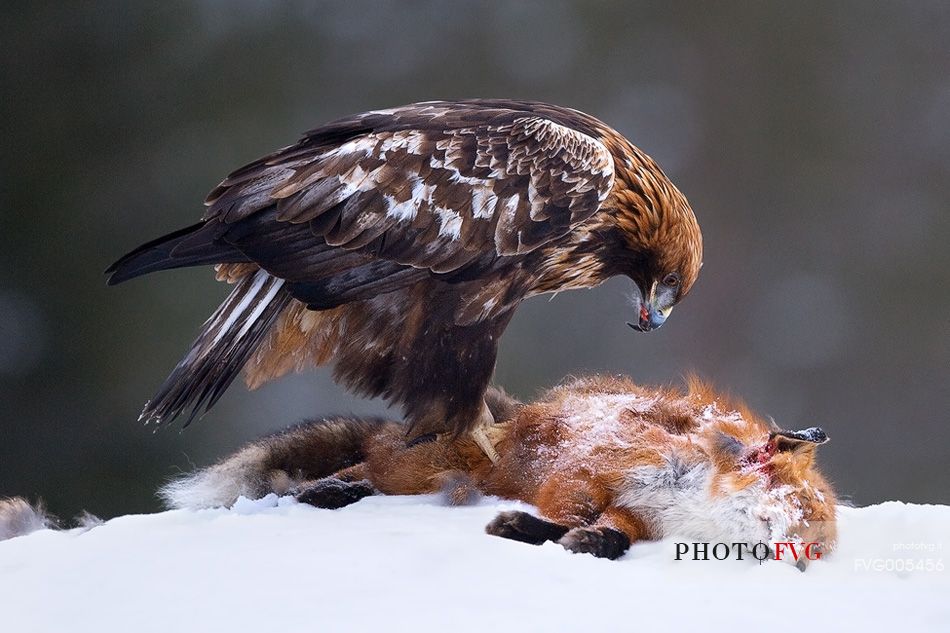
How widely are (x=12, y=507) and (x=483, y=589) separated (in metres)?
1.12

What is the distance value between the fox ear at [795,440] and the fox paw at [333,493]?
81 centimetres

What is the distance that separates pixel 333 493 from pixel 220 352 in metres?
0.36

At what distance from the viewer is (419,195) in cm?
221

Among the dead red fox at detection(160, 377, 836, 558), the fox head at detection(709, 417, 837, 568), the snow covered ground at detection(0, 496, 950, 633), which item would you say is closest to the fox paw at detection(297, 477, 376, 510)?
the dead red fox at detection(160, 377, 836, 558)

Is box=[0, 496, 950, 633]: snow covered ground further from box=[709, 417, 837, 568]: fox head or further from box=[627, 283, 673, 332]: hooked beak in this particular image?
box=[627, 283, 673, 332]: hooked beak

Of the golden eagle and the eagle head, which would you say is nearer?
the golden eagle

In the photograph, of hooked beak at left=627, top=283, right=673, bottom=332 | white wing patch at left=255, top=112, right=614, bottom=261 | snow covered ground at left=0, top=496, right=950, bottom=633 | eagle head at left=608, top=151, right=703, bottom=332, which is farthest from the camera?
hooked beak at left=627, top=283, right=673, bottom=332

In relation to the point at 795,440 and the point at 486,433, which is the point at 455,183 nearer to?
the point at 486,433

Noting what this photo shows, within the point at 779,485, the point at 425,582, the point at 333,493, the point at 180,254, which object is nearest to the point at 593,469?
the point at 779,485

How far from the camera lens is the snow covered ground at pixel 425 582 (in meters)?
1.45

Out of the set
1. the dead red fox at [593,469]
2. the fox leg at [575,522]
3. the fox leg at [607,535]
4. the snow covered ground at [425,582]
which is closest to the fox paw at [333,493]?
the dead red fox at [593,469]

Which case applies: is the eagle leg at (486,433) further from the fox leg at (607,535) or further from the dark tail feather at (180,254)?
the dark tail feather at (180,254)

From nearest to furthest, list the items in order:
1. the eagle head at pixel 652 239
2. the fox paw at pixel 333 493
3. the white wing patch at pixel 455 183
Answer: the fox paw at pixel 333 493 → the white wing patch at pixel 455 183 → the eagle head at pixel 652 239

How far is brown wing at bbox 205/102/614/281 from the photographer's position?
2150mm
